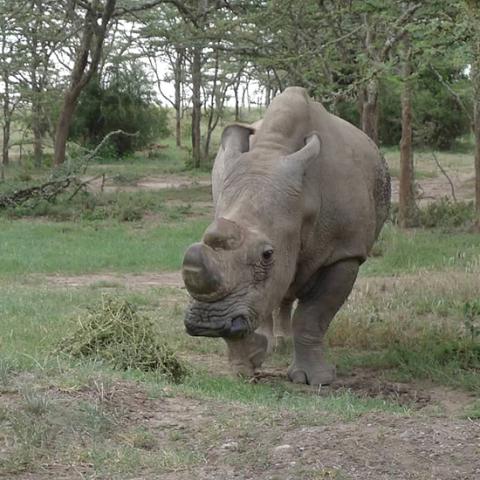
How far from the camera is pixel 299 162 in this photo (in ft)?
22.4

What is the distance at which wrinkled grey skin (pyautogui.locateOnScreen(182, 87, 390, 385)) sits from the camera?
19.7 feet

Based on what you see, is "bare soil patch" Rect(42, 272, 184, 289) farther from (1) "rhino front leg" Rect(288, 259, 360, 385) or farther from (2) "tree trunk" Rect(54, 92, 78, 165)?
(2) "tree trunk" Rect(54, 92, 78, 165)

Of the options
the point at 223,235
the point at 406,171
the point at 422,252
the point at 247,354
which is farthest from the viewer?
the point at 406,171

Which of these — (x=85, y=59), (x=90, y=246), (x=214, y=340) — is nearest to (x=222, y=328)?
(x=214, y=340)

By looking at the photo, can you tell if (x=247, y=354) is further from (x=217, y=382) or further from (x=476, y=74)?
(x=476, y=74)

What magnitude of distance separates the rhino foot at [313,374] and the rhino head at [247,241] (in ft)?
3.00

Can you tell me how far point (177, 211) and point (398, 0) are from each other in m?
9.10

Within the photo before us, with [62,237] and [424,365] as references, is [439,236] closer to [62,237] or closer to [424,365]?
[62,237]

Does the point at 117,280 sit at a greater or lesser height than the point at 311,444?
lesser

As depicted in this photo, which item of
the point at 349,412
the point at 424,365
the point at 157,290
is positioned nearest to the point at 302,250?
the point at 424,365

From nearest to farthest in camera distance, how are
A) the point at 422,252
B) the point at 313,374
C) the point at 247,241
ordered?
the point at 247,241, the point at 313,374, the point at 422,252

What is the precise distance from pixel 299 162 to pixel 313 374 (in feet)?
5.08

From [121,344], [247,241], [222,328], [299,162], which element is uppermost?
[299,162]

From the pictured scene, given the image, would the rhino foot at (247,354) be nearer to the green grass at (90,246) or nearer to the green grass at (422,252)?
the green grass at (422,252)
